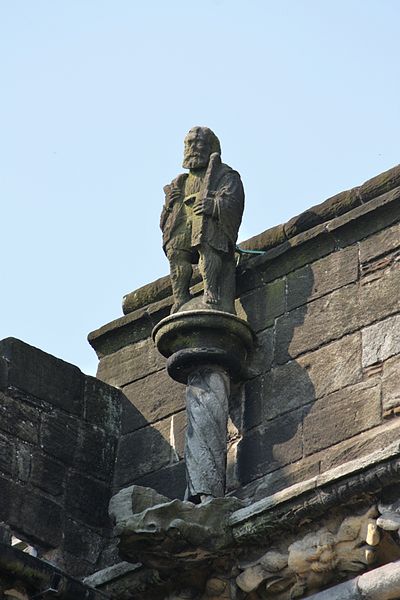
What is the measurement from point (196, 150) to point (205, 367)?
1.32 m

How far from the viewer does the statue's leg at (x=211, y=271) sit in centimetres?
1152

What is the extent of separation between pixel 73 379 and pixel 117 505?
163 centimetres

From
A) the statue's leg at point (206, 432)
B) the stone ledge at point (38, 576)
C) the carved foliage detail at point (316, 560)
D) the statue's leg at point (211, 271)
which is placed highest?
the statue's leg at point (211, 271)

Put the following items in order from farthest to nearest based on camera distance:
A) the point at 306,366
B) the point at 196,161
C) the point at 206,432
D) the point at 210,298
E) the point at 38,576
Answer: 1. the point at 196,161
2. the point at 210,298
3. the point at 306,366
4. the point at 206,432
5. the point at 38,576

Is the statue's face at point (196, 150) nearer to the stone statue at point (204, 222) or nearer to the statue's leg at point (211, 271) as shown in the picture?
the stone statue at point (204, 222)

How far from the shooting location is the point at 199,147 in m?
11.9

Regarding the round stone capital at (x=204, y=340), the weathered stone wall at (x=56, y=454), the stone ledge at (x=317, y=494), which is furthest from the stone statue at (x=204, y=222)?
the stone ledge at (x=317, y=494)

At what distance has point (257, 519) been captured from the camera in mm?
10289

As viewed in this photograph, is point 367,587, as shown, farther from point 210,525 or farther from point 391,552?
point 210,525

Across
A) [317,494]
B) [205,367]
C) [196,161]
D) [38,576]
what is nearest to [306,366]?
[205,367]

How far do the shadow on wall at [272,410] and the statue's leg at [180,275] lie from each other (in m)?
0.39

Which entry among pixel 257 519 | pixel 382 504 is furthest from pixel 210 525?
pixel 382 504

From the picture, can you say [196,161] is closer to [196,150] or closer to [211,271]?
[196,150]

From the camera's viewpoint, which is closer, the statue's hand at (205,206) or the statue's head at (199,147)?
the statue's hand at (205,206)
